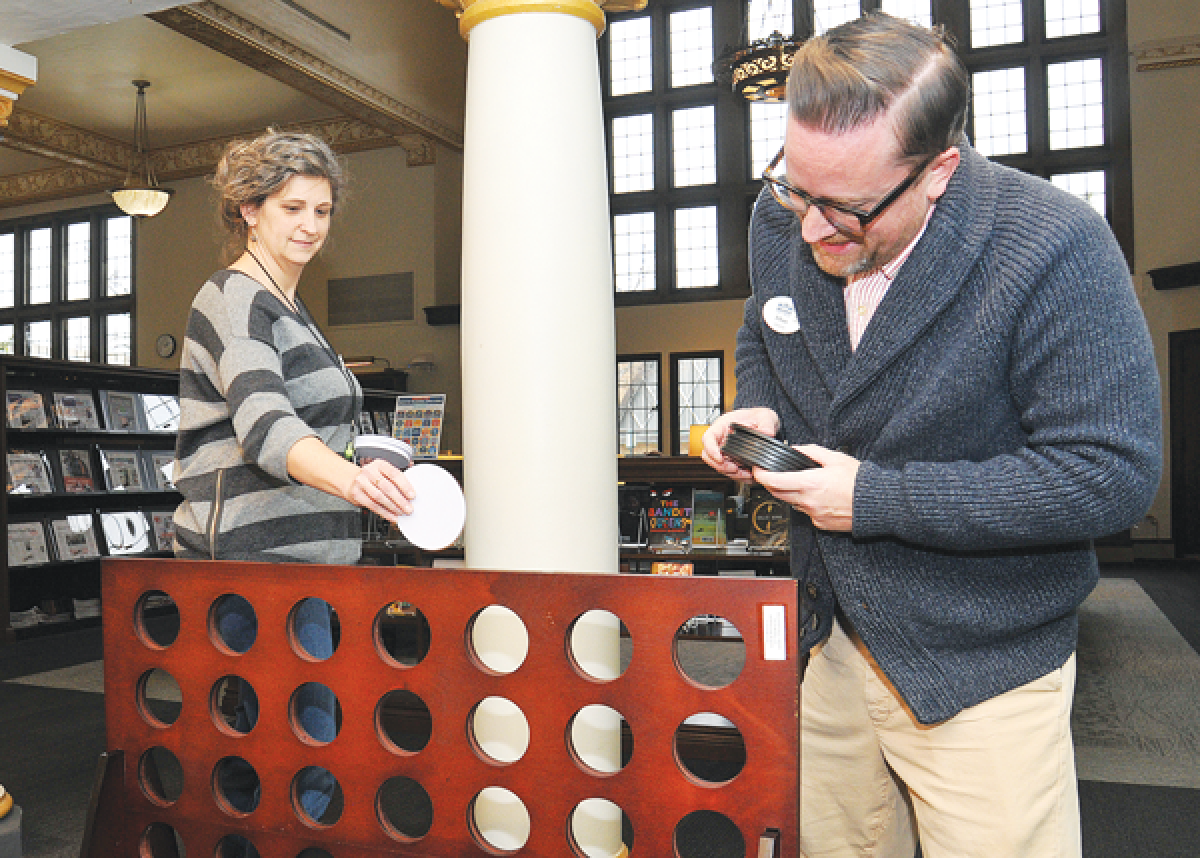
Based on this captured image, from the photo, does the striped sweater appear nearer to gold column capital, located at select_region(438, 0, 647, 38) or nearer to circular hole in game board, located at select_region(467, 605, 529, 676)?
circular hole in game board, located at select_region(467, 605, 529, 676)

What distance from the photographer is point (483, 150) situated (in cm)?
176

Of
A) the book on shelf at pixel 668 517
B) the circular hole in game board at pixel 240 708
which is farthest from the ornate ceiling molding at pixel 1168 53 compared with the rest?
the circular hole in game board at pixel 240 708

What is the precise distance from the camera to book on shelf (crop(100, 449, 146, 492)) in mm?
6754

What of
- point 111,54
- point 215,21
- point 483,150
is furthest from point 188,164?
point 483,150

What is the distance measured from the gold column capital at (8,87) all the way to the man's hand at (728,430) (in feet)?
13.9

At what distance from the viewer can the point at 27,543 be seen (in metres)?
6.24

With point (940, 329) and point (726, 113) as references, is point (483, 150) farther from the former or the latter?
point (726, 113)

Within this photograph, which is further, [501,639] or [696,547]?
[696,547]

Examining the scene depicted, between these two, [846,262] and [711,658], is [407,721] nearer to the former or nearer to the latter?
[711,658]

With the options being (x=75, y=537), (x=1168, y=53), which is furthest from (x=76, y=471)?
(x=1168, y=53)

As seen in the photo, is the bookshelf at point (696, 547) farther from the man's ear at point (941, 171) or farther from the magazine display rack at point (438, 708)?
the man's ear at point (941, 171)

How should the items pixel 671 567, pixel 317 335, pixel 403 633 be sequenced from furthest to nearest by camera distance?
pixel 403 633 → pixel 671 567 → pixel 317 335

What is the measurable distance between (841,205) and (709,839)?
2.22m

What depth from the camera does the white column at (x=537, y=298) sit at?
1.72m
